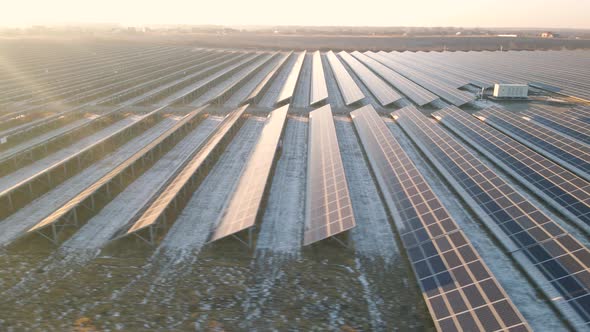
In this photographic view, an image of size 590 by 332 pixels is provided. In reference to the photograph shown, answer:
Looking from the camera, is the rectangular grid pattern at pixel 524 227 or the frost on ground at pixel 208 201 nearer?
the rectangular grid pattern at pixel 524 227

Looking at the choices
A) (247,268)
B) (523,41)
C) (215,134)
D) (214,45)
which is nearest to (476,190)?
(247,268)

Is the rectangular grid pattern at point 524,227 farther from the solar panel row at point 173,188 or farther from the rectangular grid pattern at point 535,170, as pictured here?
the solar panel row at point 173,188

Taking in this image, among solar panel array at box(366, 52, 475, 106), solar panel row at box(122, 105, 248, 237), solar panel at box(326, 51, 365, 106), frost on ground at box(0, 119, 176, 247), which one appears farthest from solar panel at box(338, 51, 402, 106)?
frost on ground at box(0, 119, 176, 247)

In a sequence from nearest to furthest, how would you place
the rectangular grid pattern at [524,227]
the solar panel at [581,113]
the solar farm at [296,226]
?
the solar farm at [296,226], the rectangular grid pattern at [524,227], the solar panel at [581,113]

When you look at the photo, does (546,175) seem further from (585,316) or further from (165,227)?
(165,227)

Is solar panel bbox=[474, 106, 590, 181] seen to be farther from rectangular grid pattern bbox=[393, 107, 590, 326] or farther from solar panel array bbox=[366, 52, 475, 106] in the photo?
rectangular grid pattern bbox=[393, 107, 590, 326]

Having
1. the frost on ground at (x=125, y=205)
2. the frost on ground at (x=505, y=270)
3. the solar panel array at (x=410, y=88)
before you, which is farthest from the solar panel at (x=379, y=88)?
the frost on ground at (x=125, y=205)

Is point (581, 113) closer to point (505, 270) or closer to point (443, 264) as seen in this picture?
point (505, 270)
